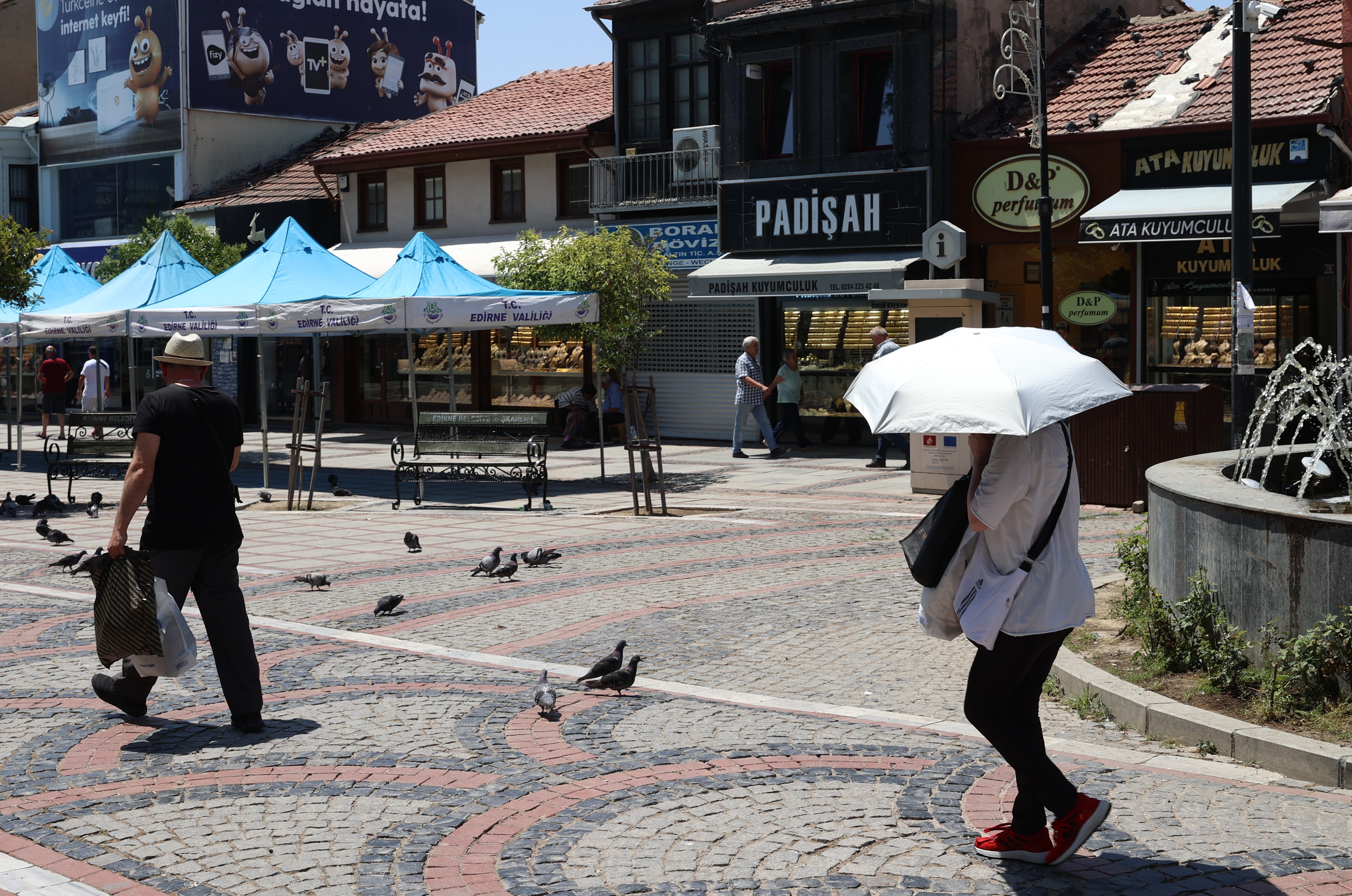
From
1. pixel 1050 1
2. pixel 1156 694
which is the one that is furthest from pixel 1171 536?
pixel 1050 1

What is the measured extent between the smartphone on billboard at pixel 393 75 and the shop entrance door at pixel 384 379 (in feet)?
37.1

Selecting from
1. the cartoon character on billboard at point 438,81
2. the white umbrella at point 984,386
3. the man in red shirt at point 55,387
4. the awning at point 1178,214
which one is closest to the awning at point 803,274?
the awning at point 1178,214

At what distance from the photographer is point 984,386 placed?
4.44 metres

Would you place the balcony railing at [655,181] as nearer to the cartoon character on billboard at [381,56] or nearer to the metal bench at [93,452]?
the metal bench at [93,452]

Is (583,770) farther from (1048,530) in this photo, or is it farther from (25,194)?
(25,194)

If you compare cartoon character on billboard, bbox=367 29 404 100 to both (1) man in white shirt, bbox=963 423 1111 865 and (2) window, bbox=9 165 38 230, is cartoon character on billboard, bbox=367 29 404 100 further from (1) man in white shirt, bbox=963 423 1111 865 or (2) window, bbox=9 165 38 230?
(1) man in white shirt, bbox=963 423 1111 865

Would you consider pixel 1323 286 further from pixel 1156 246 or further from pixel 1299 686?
pixel 1299 686

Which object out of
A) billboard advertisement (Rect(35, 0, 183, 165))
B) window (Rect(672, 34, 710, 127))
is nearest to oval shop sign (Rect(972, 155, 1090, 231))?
window (Rect(672, 34, 710, 127))

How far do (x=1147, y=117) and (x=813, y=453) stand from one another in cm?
713

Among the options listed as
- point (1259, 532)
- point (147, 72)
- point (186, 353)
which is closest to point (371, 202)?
point (147, 72)

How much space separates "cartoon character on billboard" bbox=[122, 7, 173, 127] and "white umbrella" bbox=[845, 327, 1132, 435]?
35.2 m

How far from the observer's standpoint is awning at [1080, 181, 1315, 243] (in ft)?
62.8

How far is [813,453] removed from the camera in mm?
23125

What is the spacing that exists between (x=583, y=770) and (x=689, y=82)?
22466mm
